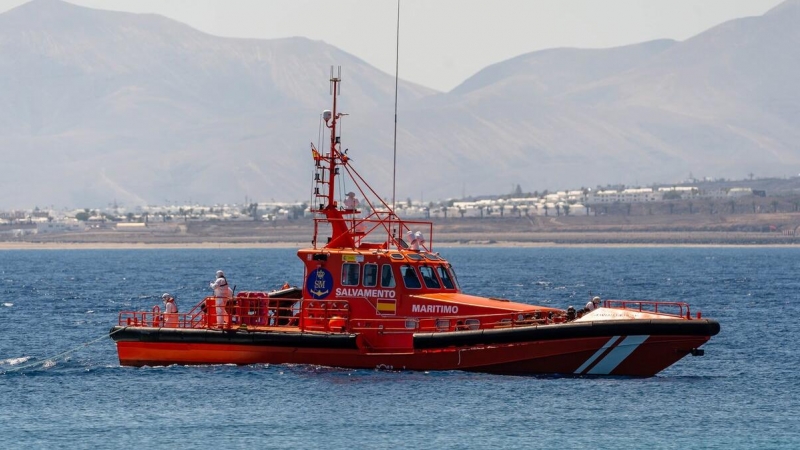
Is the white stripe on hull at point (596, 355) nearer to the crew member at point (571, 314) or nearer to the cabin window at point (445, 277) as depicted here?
the crew member at point (571, 314)

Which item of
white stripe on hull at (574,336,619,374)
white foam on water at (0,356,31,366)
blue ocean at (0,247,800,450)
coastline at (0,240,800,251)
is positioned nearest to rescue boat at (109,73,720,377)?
white stripe on hull at (574,336,619,374)

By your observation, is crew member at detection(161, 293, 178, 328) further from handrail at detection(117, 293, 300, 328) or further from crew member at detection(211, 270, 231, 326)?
crew member at detection(211, 270, 231, 326)

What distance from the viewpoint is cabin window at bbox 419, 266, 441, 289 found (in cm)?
3055

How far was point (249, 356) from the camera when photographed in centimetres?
3081

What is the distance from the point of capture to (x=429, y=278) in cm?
3066

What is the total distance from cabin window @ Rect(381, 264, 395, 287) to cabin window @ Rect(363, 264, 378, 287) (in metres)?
0.16

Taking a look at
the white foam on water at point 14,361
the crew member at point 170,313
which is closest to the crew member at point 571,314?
the crew member at point 170,313

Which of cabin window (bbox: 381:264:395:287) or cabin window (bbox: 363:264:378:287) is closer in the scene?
cabin window (bbox: 381:264:395:287)

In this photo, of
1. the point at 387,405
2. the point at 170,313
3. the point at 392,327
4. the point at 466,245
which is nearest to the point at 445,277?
the point at 392,327

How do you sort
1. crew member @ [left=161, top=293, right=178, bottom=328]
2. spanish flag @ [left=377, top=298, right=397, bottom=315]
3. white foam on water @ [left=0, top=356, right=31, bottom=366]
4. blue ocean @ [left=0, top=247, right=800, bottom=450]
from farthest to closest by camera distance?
white foam on water @ [left=0, top=356, right=31, bottom=366] → crew member @ [left=161, top=293, right=178, bottom=328] → spanish flag @ [left=377, top=298, right=397, bottom=315] → blue ocean @ [left=0, top=247, right=800, bottom=450]

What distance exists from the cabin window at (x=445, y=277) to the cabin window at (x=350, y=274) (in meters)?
1.84

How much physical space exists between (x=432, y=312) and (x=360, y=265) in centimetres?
203

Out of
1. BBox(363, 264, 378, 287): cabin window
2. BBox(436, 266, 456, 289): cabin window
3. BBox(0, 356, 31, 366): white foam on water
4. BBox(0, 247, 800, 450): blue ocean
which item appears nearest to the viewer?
BBox(0, 247, 800, 450): blue ocean

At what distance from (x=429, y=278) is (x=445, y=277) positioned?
538mm
